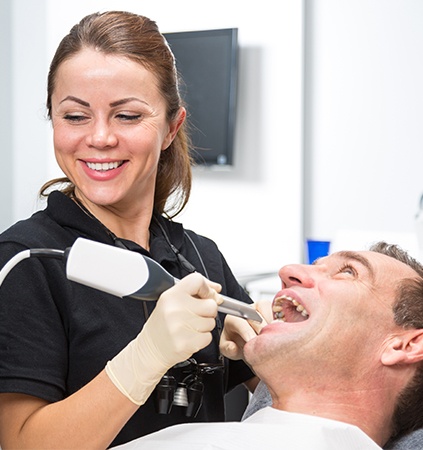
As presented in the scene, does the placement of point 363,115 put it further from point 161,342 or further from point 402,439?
point 161,342

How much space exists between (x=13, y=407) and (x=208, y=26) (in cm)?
257

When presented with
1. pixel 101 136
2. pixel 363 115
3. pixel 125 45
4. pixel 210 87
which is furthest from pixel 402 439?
pixel 210 87

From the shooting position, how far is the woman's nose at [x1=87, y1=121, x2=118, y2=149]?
55.2 inches

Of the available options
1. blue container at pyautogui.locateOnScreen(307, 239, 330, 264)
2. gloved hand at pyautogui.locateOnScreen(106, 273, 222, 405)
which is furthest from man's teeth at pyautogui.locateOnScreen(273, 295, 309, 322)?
blue container at pyautogui.locateOnScreen(307, 239, 330, 264)

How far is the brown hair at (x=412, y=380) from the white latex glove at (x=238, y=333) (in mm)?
268

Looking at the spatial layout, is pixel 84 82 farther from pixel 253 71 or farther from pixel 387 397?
pixel 253 71

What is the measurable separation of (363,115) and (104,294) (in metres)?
2.18

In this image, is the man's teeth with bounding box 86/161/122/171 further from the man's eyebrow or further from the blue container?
the blue container

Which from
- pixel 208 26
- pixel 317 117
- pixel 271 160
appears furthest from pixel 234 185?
pixel 208 26

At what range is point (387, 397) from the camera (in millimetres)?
1451

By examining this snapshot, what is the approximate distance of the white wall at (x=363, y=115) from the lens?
3217 mm

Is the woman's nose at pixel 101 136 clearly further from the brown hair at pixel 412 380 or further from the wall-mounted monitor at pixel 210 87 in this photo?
the wall-mounted monitor at pixel 210 87

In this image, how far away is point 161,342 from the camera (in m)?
1.20

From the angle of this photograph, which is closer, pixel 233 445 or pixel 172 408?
pixel 233 445
